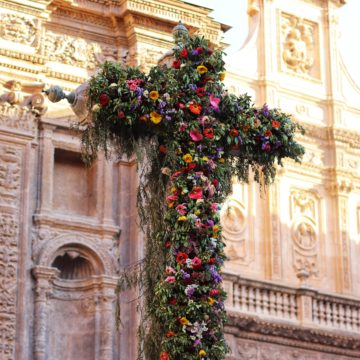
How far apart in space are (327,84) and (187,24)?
549cm

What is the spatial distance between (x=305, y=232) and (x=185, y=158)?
539 inches

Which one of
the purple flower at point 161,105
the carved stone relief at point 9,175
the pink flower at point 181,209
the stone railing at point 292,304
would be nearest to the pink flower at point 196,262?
the pink flower at point 181,209

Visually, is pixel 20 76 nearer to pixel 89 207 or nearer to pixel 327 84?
pixel 89 207

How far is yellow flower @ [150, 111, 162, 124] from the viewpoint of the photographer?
1309 cm

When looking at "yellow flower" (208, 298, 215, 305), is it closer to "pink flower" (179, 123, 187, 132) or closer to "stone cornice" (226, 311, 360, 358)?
"pink flower" (179, 123, 187, 132)

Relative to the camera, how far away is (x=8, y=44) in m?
21.4

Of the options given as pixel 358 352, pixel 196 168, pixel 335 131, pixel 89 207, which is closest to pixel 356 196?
pixel 335 131

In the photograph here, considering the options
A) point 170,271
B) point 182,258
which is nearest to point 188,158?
point 182,258

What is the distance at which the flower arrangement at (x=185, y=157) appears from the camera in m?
12.3

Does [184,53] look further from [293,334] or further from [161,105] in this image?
[293,334]

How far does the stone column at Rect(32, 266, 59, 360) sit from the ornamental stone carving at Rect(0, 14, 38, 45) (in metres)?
3.84

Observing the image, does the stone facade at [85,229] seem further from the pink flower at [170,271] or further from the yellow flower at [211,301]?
the yellow flower at [211,301]

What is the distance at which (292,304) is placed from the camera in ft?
73.0

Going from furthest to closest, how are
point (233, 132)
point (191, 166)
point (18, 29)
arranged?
1. point (18, 29)
2. point (233, 132)
3. point (191, 166)
